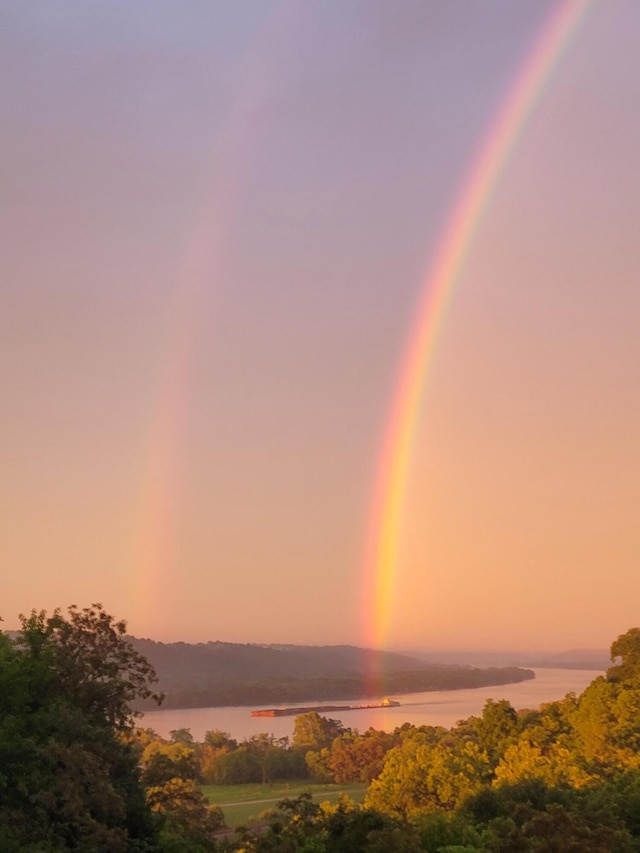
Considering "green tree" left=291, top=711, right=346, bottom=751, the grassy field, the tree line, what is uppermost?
the tree line

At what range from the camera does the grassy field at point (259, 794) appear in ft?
174

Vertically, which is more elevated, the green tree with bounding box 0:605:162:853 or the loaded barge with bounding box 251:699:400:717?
the green tree with bounding box 0:605:162:853

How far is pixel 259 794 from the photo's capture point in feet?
208

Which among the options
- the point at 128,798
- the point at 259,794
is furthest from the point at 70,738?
the point at 259,794

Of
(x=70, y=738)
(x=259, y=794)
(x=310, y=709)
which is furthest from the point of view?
(x=310, y=709)

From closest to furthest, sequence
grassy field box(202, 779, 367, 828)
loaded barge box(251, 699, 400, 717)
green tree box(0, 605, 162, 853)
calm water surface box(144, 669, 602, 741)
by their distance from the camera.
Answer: green tree box(0, 605, 162, 853), grassy field box(202, 779, 367, 828), calm water surface box(144, 669, 602, 741), loaded barge box(251, 699, 400, 717)

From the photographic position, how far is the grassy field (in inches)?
2088

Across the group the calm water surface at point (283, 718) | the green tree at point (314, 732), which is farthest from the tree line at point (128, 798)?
the calm water surface at point (283, 718)

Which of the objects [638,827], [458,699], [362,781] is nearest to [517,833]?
[638,827]

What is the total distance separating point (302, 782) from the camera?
72688 millimetres

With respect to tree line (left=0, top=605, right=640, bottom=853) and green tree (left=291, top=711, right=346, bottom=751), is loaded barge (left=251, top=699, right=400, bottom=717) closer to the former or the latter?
green tree (left=291, top=711, right=346, bottom=751)

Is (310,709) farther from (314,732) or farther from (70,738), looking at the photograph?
(70,738)

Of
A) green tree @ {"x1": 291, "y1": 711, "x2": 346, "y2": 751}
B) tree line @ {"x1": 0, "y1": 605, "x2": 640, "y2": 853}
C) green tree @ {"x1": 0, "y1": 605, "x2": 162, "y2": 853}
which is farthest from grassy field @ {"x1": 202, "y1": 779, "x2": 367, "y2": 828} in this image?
green tree @ {"x1": 0, "y1": 605, "x2": 162, "y2": 853}

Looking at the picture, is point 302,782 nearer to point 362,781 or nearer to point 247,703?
point 362,781
